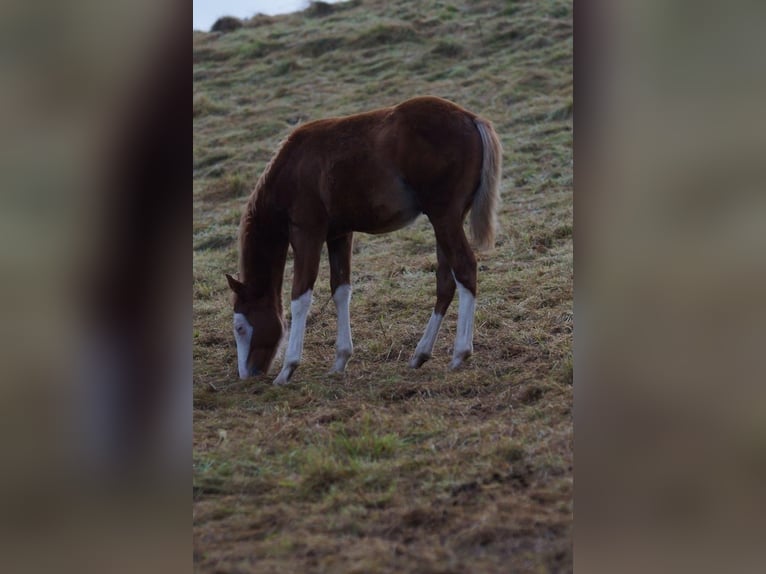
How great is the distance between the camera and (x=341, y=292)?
19.8 feet

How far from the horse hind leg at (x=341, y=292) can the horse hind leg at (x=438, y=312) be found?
496mm

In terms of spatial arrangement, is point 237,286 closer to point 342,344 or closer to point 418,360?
point 342,344

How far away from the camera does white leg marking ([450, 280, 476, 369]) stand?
559cm

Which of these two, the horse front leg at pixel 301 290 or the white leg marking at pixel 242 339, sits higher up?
the horse front leg at pixel 301 290

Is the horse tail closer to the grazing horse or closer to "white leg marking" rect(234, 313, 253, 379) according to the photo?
the grazing horse

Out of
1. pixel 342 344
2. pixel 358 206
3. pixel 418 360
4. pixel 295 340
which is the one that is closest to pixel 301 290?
pixel 295 340

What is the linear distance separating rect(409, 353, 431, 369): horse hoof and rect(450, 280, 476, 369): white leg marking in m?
0.25

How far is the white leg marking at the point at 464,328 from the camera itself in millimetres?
5593

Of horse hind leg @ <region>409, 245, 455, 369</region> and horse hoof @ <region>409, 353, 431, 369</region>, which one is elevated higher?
horse hind leg @ <region>409, 245, 455, 369</region>
